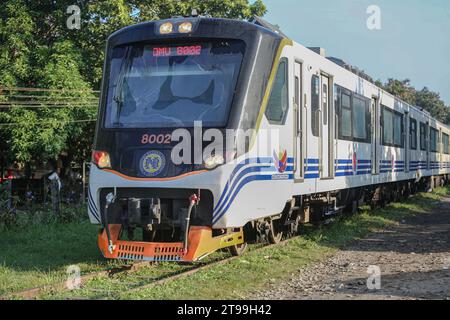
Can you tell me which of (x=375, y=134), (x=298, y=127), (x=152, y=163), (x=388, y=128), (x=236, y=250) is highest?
(x=388, y=128)

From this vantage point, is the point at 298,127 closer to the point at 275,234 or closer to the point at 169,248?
the point at 275,234

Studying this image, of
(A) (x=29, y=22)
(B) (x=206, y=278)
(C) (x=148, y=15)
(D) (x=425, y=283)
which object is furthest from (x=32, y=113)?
(D) (x=425, y=283)

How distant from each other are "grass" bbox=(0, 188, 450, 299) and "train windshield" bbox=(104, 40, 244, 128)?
1.94 meters

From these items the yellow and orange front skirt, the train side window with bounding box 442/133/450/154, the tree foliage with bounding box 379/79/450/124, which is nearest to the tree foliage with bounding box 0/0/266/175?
the yellow and orange front skirt

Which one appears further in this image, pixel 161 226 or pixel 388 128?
pixel 388 128

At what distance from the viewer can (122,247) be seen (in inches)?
283

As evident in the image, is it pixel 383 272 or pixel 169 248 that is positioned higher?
pixel 169 248

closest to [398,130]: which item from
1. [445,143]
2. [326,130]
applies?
[326,130]

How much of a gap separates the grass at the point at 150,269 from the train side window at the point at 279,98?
203 cm

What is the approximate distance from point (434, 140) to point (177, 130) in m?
21.5

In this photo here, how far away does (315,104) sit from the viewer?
31.9 feet

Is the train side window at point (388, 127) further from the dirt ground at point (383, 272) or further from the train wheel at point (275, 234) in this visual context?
the train wheel at point (275, 234)
